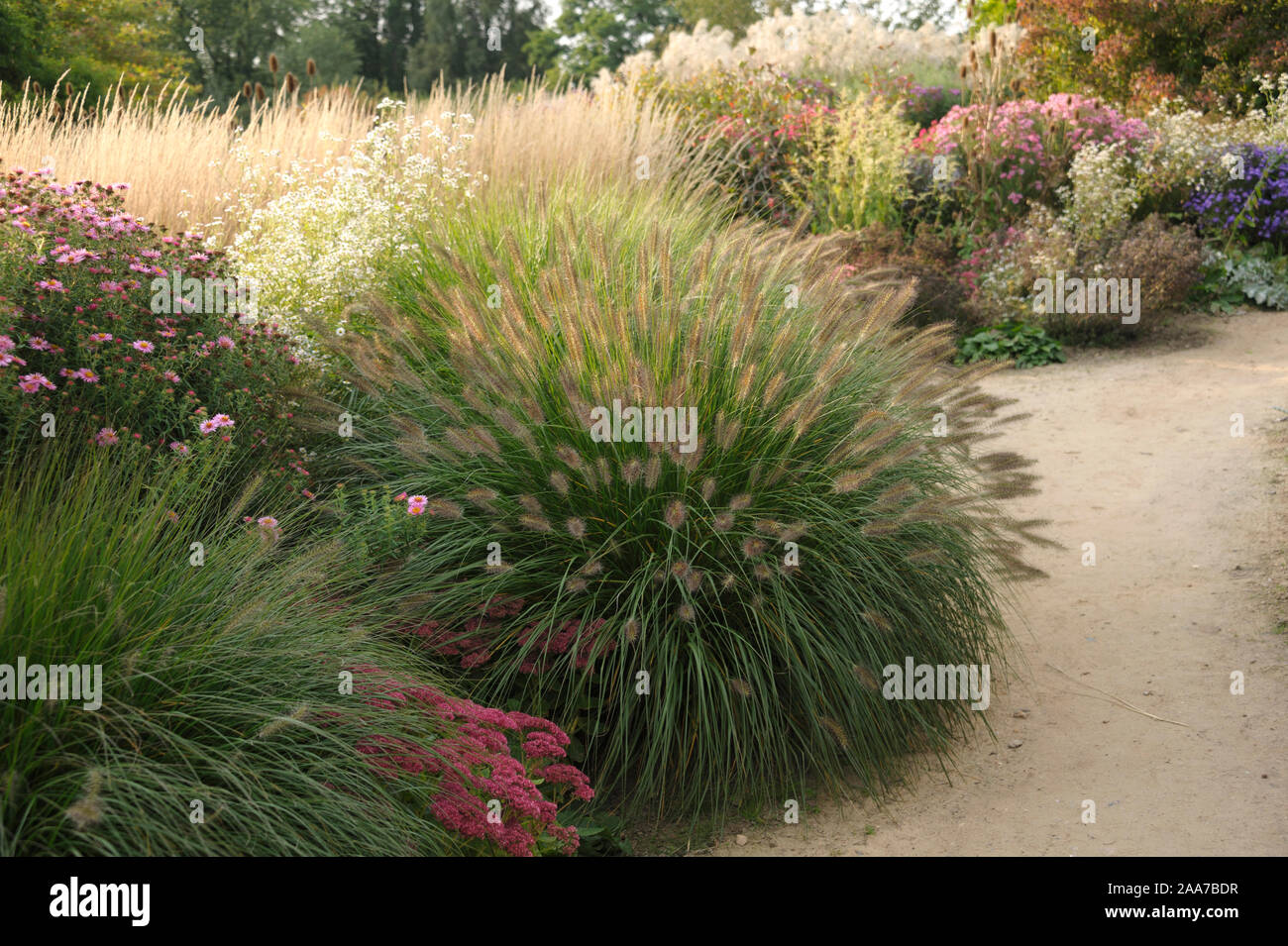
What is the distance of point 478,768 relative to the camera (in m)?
2.99

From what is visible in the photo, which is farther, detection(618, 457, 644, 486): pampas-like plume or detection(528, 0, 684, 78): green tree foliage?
detection(528, 0, 684, 78): green tree foliage

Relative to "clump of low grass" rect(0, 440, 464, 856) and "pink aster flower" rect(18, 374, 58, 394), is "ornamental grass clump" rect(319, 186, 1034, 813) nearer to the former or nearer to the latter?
"clump of low grass" rect(0, 440, 464, 856)

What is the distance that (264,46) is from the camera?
34.0m

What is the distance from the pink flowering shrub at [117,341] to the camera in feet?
12.5

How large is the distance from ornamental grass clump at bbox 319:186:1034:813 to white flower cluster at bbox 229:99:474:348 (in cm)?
137

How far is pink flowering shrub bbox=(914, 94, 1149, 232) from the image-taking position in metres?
10.7

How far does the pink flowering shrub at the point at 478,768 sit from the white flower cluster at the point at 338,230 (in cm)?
225

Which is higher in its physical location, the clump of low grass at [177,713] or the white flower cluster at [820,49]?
the white flower cluster at [820,49]

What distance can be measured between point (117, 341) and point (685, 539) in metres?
2.27

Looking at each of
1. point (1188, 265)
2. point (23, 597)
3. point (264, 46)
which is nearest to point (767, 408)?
point (23, 597)
